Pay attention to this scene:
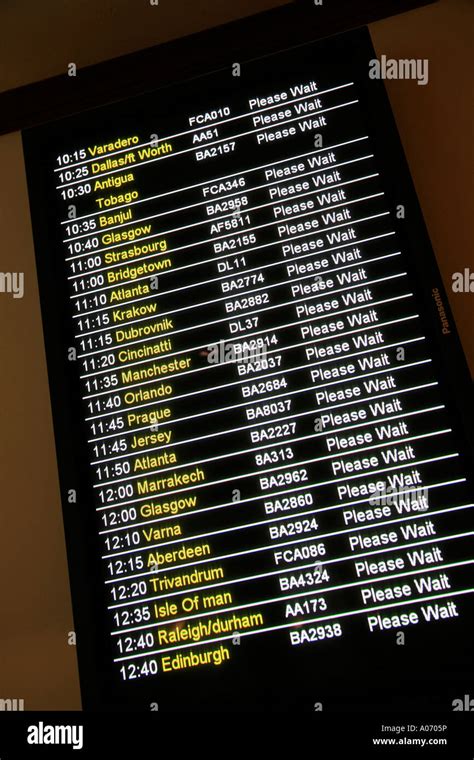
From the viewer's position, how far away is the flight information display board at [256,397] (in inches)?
77.7

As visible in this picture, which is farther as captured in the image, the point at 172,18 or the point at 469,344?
the point at 172,18

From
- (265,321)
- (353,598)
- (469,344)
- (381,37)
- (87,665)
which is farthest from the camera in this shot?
(381,37)

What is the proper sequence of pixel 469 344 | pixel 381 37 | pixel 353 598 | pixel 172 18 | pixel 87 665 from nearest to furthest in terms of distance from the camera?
1. pixel 353 598
2. pixel 87 665
3. pixel 469 344
4. pixel 381 37
5. pixel 172 18

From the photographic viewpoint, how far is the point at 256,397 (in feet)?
7.33

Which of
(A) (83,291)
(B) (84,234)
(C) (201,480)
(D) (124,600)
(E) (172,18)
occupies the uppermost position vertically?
(E) (172,18)

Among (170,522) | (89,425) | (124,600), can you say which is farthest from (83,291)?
(124,600)

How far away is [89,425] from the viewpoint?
238cm

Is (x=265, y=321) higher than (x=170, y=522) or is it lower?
higher

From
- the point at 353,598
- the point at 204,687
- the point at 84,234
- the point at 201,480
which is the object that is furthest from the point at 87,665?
the point at 84,234

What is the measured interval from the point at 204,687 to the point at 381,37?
244 cm

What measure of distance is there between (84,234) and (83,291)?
0.22 meters

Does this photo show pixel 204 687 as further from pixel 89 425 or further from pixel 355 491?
pixel 89 425

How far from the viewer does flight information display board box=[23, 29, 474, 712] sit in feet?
6.47

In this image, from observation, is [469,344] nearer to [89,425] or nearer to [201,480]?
[201,480]
